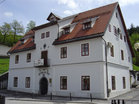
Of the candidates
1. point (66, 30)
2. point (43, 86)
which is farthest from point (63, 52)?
point (43, 86)

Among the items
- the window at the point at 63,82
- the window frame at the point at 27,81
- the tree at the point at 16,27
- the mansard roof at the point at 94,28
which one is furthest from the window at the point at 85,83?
the tree at the point at 16,27

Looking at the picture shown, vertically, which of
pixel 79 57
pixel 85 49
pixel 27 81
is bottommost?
pixel 27 81

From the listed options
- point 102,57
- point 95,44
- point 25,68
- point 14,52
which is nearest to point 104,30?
point 95,44

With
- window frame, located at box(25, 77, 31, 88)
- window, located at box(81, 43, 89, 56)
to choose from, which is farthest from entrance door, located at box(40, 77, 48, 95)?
window, located at box(81, 43, 89, 56)

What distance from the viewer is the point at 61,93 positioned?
20.3 metres

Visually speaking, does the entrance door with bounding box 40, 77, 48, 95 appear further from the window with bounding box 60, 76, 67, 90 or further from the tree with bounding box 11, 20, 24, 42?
the tree with bounding box 11, 20, 24, 42

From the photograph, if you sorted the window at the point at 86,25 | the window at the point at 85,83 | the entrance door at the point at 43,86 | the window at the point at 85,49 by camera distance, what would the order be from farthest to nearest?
the entrance door at the point at 43,86
the window at the point at 86,25
the window at the point at 85,49
the window at the point at 85,83

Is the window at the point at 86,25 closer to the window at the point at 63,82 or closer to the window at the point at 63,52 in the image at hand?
the window at the point at 63,52

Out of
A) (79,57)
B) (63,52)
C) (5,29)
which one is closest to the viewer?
(79,57)

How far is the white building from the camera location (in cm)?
1808

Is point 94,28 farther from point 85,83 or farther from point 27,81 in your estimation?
point 27,81

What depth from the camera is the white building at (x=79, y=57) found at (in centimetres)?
1808

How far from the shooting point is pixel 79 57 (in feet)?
63.7

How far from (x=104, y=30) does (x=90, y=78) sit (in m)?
5.80
